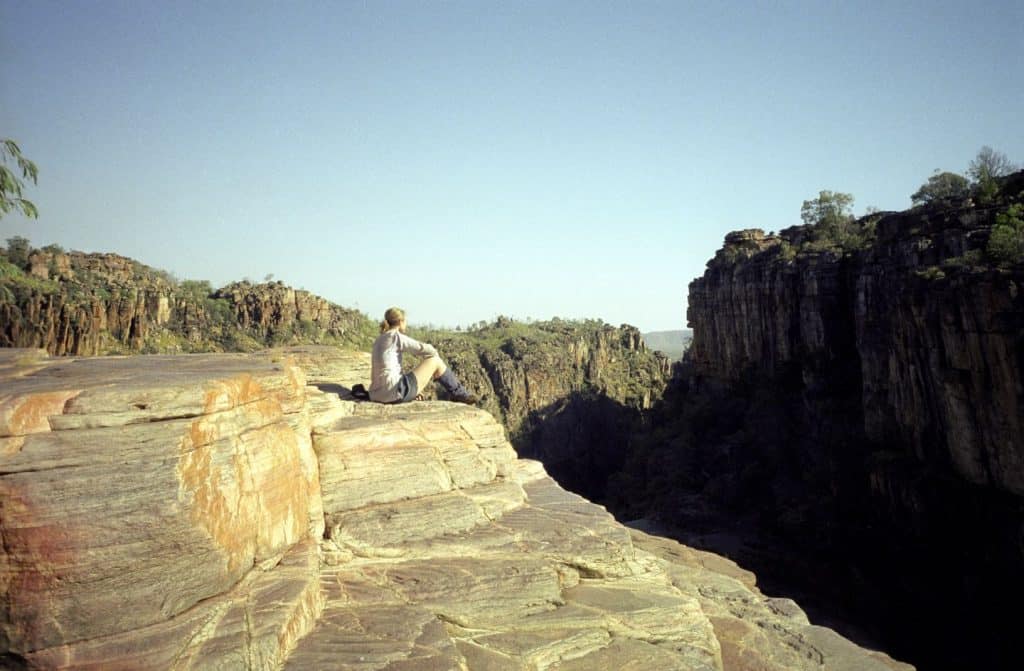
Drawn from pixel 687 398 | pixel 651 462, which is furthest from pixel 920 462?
pixel 687 398

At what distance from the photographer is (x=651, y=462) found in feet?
158

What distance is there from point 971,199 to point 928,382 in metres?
11.0

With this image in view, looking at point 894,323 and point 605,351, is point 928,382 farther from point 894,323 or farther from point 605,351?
point 605,351

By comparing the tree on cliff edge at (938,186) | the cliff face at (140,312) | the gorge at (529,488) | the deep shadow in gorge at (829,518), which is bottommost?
the deep shadow in gorge at (829,518)

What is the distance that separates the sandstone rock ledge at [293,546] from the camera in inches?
172

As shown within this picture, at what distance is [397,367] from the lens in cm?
817

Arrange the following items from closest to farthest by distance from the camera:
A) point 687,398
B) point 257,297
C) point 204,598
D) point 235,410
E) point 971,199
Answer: point 204,598 < point 235,410 < point 971,199 < point 257,297 < point 687,398

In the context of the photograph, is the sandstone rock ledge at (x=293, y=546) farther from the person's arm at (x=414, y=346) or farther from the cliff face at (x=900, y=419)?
the cliff face at (x=900, y=419)

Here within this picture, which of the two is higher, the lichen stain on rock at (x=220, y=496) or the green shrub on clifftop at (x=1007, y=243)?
the green shrub on clifftop at (x=1007, y=243)

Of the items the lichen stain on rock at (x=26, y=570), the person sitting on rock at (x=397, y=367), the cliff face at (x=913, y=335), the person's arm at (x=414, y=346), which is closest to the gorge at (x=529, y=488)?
the lichen stain on rock at (x=26, y=570)

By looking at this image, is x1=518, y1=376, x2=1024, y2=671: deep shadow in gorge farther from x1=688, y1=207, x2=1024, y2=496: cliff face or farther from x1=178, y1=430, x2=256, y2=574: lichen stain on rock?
x1=178, y1=430, x2=256, y2=574: lichen stain on rock

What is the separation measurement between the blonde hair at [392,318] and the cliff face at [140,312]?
19.6 m

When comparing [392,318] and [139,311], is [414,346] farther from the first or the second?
[139,311]

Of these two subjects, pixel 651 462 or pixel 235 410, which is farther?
pixel 651 462
